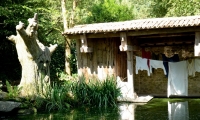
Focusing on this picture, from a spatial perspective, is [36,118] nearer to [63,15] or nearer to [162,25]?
[162,25]

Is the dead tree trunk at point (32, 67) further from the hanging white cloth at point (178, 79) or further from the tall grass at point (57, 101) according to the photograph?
the hanging white cloth at point (178, 79)

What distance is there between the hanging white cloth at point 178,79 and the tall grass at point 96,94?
11.5 ft

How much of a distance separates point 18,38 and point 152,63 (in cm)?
585

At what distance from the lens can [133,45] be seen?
42.1 ft

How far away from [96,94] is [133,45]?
3.14 meters

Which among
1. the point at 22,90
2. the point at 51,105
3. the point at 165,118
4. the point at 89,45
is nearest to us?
the point at 165,118

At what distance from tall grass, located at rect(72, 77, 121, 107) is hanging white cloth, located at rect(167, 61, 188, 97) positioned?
3.52 meters

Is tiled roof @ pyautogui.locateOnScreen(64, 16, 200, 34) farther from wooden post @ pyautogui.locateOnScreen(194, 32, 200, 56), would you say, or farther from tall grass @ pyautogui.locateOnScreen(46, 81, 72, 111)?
tall grass @ pyautogui.locateOnScreen(46, 81, 72, 111)

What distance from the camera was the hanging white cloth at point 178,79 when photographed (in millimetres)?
13477

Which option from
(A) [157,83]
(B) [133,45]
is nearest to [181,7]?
(A) [157,83]

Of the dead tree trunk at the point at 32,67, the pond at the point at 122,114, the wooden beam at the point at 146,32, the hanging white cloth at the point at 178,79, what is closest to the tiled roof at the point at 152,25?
the wooden beam at the point at 146,32

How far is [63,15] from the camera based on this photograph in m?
18.8

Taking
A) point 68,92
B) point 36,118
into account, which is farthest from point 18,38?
point 36,118

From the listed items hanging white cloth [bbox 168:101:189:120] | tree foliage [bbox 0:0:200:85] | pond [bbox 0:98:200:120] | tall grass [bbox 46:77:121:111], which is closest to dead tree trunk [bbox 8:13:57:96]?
tall grass [bbox 46:77:121:111]
